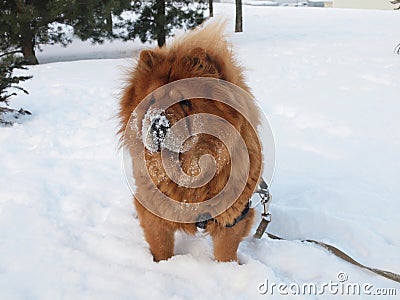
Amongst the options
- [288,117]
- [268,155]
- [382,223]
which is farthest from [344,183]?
[288,117]

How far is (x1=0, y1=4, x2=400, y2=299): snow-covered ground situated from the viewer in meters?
2.18

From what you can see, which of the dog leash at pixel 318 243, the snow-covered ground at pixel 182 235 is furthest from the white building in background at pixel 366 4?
the dog leash at pixel 318 243

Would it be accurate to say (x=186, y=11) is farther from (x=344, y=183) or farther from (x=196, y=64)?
(x=196, y=64)

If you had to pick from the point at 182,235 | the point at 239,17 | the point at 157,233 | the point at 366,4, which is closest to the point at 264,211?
the point at 182,235

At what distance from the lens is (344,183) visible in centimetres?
340

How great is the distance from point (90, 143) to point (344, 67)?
5751 mm

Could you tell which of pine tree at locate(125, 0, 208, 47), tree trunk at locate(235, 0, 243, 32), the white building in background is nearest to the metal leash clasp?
pine tree at locate(125, 0, 208, 47)

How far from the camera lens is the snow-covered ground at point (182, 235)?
7.16 feet

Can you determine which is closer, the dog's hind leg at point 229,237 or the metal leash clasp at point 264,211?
the dog's hind leg at point 229,237

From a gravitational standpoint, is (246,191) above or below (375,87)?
above

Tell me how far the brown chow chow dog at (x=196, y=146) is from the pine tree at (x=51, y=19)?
25.1ft

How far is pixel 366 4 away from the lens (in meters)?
30.7

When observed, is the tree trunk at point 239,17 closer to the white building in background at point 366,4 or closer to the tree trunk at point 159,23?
the tree trunk at point 159,23

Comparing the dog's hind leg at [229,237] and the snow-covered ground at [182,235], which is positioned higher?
the dog's hind leg at [229,237]
